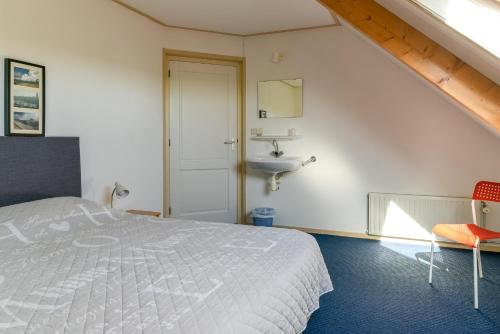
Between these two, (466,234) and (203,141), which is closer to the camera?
(466,234)

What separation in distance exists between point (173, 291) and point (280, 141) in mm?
3066

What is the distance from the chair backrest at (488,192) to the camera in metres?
2.59

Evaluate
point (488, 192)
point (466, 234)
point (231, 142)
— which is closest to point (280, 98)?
point (231, 142)

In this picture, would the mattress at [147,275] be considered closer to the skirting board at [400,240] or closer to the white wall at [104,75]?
the white wall at [104,75]

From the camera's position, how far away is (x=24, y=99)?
241cm

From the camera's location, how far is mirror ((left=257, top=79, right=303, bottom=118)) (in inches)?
160

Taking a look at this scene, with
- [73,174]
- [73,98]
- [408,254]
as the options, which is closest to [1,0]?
[73,98]

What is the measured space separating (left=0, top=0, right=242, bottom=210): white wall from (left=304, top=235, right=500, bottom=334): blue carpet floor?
82.1 inches

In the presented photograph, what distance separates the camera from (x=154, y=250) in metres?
1.72

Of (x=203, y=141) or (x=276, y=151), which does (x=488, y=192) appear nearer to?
(x=276, y=151)

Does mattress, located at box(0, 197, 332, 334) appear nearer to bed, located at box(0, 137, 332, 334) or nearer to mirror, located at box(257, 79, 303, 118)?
bed, located at box(0, 137, 332, 334)

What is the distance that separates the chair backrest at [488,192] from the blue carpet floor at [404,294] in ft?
2.10

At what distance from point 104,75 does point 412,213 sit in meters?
3.26

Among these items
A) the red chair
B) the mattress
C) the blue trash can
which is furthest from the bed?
the blue trash can
